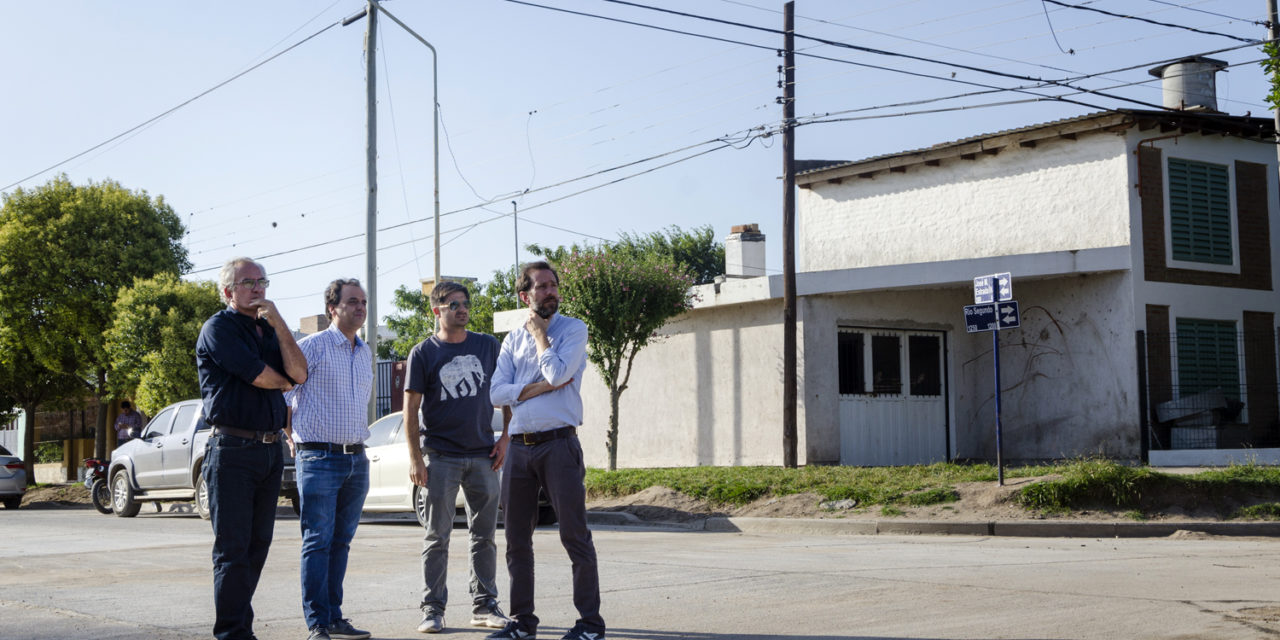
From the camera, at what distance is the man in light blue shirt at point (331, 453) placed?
6121 mm

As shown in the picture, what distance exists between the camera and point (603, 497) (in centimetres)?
1783

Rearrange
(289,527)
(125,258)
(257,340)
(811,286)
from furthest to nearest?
1. (125,258)
2. (811,286)
3. (289,527)
4. (257,340)

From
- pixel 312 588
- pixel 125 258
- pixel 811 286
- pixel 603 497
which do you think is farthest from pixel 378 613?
pixel 125 258

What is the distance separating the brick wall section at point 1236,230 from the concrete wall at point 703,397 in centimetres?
634

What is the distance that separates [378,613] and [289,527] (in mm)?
8713

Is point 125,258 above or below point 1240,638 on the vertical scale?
above

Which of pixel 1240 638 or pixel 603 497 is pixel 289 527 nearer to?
pixel 603 497

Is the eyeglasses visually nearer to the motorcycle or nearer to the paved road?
the paved road

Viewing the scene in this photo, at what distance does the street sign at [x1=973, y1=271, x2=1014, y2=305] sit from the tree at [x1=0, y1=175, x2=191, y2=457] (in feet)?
71.0

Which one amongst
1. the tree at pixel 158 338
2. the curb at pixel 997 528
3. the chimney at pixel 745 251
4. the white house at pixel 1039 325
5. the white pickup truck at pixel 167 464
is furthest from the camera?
the chimney at pixel 745 251

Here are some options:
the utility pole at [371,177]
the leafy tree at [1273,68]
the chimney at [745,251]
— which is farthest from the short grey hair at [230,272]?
the chimney at [745,251]

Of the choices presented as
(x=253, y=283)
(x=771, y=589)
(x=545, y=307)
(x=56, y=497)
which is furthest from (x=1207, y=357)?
(x=56, y=497)

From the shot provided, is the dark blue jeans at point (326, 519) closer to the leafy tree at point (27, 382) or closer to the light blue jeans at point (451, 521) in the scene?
the light blue jeans at point (451, 521)

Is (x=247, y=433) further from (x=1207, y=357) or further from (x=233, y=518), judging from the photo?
(x=1207, y=357)
